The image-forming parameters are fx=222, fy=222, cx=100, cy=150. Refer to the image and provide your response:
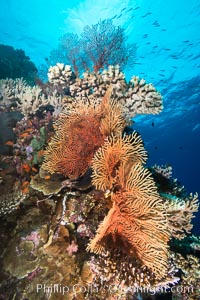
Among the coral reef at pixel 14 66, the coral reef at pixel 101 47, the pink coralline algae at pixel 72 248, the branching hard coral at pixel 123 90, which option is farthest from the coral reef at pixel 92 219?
the coral reef at pixel 14 66

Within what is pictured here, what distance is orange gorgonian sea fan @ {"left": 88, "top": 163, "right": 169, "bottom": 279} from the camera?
2953 mm

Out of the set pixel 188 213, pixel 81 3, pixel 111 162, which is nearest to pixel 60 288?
pixel 111 162

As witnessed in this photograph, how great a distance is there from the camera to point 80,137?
407 cm

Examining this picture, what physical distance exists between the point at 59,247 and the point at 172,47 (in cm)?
2405

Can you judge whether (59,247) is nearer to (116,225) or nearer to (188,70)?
(116,225)

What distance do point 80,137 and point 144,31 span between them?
21.4 meters

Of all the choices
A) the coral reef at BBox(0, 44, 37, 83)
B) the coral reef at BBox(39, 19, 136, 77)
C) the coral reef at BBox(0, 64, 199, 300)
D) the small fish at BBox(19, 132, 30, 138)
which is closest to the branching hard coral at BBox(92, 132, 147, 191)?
the coral reef at BBox(0, 64, 199, 300)

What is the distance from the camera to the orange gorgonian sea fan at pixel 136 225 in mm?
2953

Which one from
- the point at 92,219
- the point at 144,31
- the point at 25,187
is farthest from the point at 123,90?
the point at 144,31

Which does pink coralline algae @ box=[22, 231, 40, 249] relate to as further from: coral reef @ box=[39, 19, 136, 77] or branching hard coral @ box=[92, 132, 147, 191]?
coral reef @ box=[39, 19, 136, 77]

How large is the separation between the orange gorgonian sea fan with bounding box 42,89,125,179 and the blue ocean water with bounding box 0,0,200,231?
1206 cm

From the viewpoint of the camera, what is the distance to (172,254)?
172 inches

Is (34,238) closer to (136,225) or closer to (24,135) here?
(136,225)

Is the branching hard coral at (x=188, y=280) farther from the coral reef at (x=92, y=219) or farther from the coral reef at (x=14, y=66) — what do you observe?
the coral reef at (x=14, y=66)
